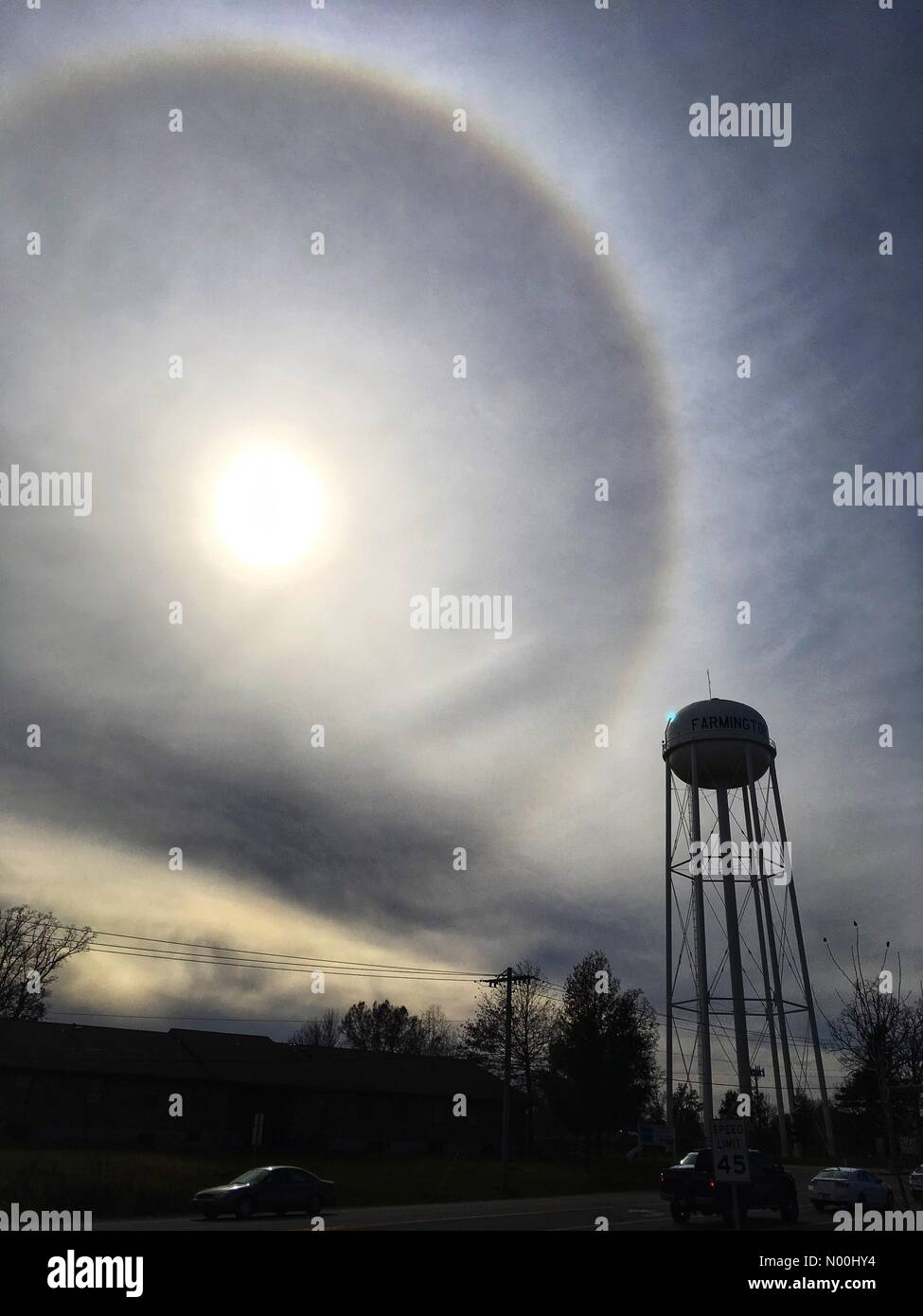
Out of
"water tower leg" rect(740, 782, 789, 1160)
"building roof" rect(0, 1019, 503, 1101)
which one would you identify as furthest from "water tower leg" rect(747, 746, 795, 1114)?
"building roof" rect(0, 1019, 503, 1101)

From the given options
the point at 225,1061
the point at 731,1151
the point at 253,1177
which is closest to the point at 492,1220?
the point at 253,1177

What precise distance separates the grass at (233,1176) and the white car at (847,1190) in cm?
1242

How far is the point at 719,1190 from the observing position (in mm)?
24859

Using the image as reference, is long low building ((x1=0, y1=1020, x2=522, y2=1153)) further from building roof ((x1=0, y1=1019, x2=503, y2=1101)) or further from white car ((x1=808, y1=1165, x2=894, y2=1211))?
white car ((x1=808, y1=1165, x2=894, y2=1211))

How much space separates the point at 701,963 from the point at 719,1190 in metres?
21.7

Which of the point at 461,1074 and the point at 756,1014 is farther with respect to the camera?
the point at 461,1074

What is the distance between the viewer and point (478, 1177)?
150ft

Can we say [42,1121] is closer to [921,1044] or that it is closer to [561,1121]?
[561,1121]

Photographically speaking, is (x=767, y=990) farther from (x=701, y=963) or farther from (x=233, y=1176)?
(x=233, y=1176)

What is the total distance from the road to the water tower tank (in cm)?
2037

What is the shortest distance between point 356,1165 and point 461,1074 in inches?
692
